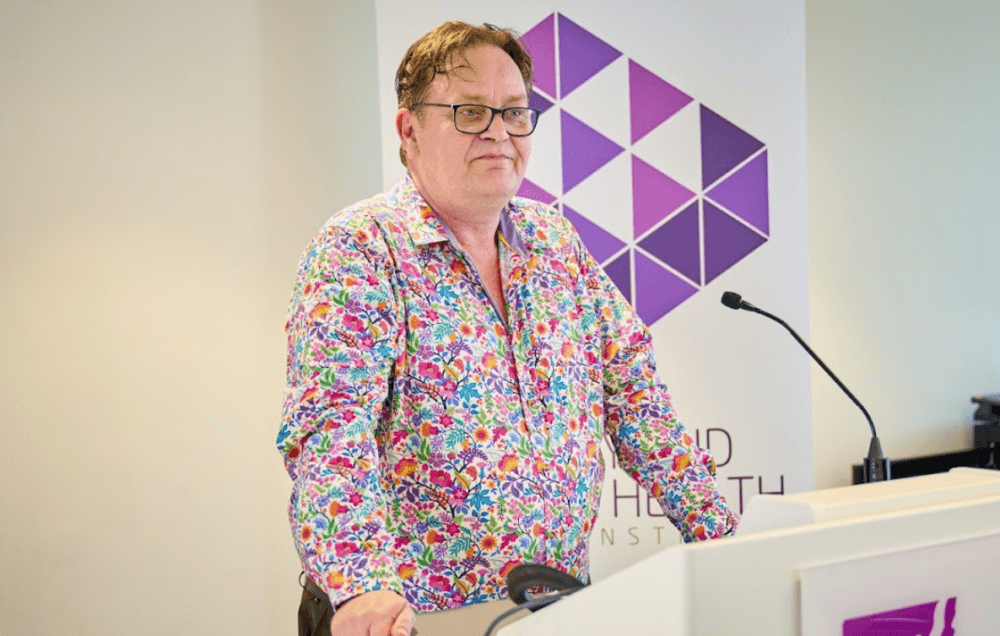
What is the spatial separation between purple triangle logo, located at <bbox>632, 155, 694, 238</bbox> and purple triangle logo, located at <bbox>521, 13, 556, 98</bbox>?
35 cm

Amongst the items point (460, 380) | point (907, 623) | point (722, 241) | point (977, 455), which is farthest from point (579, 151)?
point (907, 623)

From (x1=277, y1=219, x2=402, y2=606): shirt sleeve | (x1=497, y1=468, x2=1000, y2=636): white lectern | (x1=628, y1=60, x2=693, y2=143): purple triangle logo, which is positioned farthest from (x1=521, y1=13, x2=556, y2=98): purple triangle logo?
(x1=497, y1=468, x2=1000, y2=636): white lectern

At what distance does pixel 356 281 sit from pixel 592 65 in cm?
185

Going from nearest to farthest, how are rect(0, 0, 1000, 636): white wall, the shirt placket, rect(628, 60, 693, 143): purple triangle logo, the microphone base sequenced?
the shirt placket < the microphone base < rect(0, 0, 1000, 636): white wall < rect(628, 60, 693, 143): purple triangle logo

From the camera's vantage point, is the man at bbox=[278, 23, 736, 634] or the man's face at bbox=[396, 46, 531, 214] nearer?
the man at bbox=[278, 23, 736, 634]

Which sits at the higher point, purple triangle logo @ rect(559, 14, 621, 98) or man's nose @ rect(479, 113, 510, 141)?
purple triangle logo @ rect(559, 14, 621, 98)

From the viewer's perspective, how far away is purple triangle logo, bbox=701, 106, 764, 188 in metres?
3.15

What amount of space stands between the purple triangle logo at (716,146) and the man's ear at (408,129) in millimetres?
1667

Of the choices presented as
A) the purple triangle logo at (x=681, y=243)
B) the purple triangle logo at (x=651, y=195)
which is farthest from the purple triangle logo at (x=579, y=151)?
the purple triangle logo at (x=681, y=243)

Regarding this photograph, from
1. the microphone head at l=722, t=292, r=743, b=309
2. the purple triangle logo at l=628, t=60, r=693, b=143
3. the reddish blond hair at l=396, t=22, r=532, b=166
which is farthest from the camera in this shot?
the purple triangle logo at l=628, t=60, r=693, b=143

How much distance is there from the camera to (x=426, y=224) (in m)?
1.59

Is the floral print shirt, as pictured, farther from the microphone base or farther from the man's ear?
the microphone base

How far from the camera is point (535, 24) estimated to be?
121 inches

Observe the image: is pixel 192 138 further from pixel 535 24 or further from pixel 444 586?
pixel 444 586
